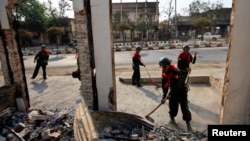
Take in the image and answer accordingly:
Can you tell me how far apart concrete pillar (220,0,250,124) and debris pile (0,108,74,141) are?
3280 millimetres

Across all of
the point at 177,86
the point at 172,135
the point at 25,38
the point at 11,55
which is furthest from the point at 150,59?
the point at 25,38

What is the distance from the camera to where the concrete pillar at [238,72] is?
368 centimetres

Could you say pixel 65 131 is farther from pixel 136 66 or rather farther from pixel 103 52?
pixel 136 66

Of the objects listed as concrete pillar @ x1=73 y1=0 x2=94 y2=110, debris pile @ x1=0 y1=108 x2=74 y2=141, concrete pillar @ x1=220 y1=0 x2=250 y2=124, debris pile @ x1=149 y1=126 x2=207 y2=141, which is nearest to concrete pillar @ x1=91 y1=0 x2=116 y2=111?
concrete pillar @ x1=73 y1=0 x2=94 y2=110

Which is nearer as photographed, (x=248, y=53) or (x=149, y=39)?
(x=248, y=53)

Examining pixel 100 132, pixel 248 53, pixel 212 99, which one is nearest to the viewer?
pixel 248 53

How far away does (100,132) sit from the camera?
4.44 m

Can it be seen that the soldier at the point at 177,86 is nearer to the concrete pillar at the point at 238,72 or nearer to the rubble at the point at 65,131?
the rubble at the point at 65,131

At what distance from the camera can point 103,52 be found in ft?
14.5

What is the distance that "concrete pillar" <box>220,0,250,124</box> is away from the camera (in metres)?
3.68

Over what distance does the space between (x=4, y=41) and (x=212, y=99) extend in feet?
20.0

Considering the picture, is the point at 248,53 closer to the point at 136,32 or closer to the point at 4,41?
the point at 4,41

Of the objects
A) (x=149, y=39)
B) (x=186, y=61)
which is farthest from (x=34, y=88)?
(x=149, y=39)

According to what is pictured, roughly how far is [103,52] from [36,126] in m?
2.51
